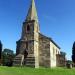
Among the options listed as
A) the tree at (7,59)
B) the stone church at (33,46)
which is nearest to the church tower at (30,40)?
the stone church at (33,46)

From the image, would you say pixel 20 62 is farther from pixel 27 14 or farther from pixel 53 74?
pixel 53 74

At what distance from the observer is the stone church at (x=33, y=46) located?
165 ft

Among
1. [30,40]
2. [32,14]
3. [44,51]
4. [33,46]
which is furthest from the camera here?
[32,14]

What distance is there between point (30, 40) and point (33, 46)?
1967 millimetres

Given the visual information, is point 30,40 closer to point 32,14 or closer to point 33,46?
point 33,46

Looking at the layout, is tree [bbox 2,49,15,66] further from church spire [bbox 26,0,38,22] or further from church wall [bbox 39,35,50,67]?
church spire [bbox 26,0,38,22]

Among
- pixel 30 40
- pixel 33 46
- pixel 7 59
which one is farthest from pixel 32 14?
pixel 7 59

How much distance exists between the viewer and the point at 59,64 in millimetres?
61312

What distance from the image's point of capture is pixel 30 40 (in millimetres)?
51562

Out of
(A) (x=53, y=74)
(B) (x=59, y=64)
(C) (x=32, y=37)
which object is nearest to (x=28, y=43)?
(C) (x=32, y=37)

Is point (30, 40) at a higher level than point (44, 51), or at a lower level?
higher

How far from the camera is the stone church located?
165 feet

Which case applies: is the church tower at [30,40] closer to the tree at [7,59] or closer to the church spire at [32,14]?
the church spire at [32,14]

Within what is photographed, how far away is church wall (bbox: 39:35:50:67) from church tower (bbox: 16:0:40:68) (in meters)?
1.09
